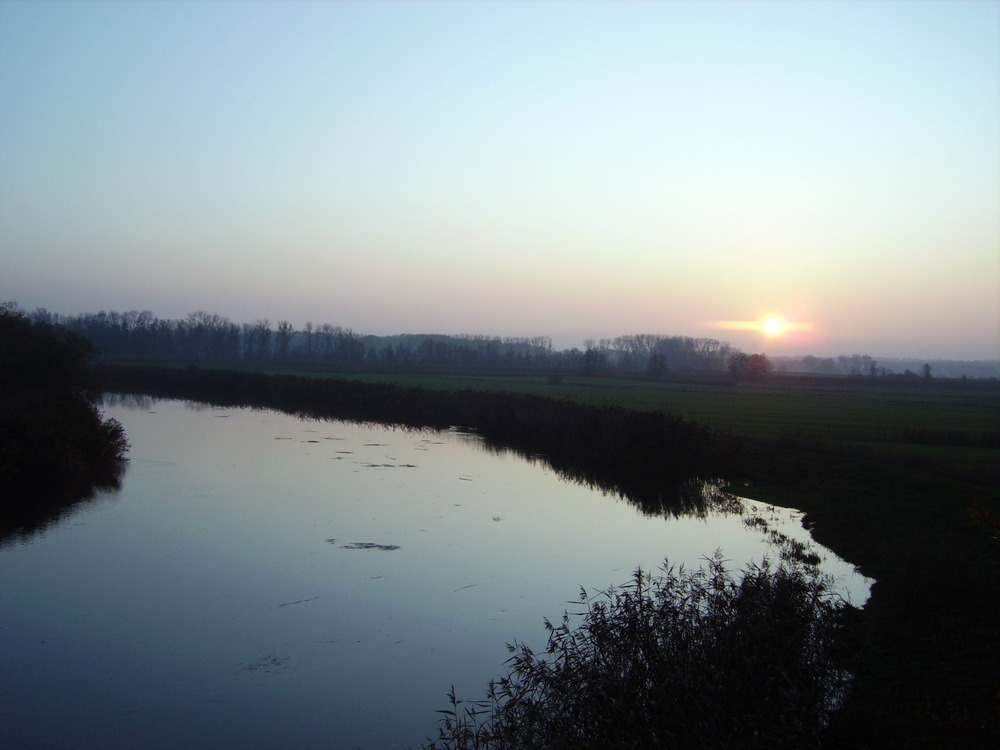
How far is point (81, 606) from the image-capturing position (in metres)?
10.5

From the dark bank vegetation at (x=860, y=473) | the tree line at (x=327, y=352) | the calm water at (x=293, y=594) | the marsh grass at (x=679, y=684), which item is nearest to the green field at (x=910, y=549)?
the dark bank vegetation at (x=860, y=473)

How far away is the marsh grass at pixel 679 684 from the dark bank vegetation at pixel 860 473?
1.92 feet

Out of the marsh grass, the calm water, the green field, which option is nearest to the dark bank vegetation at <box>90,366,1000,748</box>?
the green field

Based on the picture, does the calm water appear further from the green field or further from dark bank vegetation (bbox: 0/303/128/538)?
the green field

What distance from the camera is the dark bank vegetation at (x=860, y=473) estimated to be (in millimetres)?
7430

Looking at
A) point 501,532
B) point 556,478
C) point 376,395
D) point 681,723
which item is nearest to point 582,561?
point 501,532

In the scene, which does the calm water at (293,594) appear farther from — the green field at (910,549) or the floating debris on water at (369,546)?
the green field at (910,549)

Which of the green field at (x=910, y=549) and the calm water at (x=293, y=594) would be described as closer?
the green field at (x=910, y=549)

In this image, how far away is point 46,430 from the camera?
63.3ft

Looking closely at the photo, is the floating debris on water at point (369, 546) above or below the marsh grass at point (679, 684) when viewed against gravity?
below

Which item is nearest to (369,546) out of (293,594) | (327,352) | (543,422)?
(293,594)

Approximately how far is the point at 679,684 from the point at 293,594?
6927 millimetres

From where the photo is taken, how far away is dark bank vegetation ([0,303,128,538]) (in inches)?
687

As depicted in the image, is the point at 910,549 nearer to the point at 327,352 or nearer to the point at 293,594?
the point at 293,594
